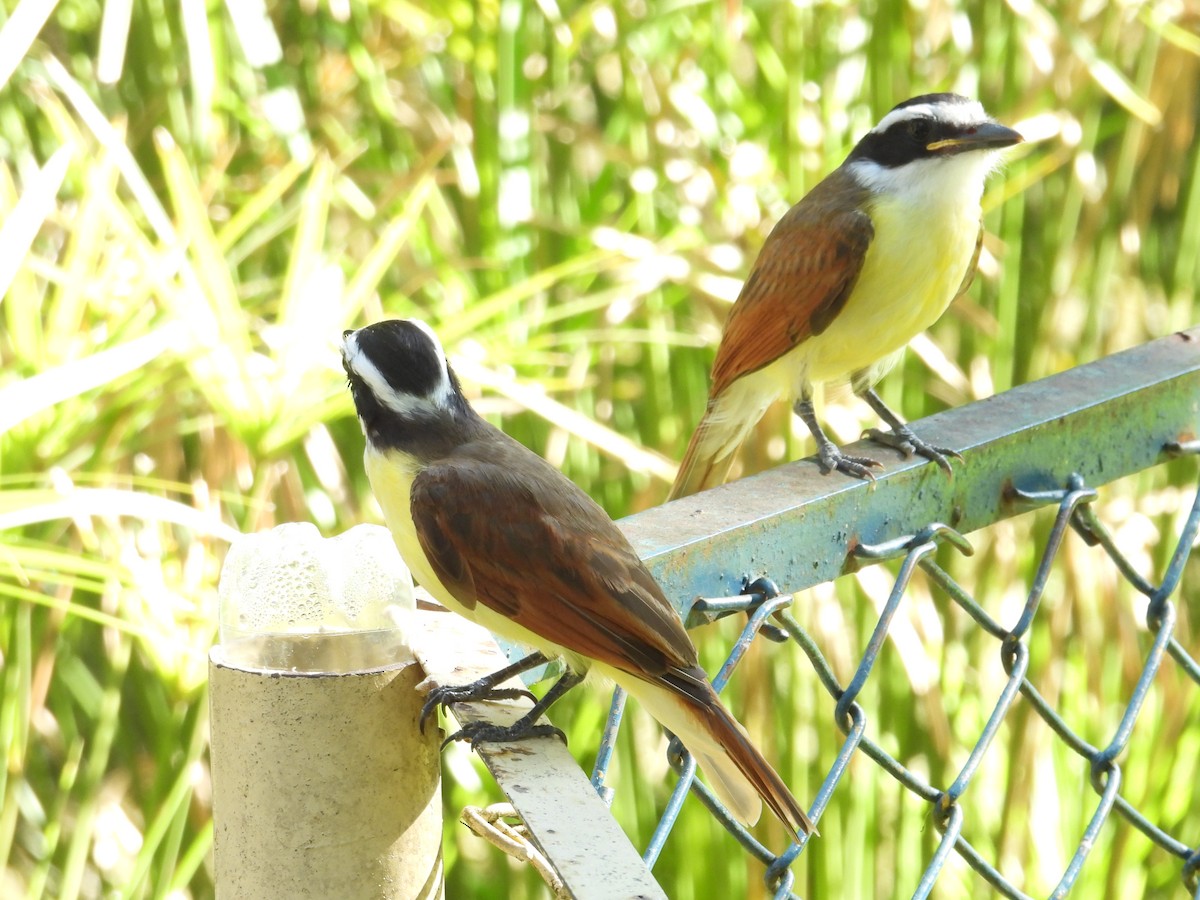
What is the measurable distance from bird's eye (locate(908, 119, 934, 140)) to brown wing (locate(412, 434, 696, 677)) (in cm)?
122

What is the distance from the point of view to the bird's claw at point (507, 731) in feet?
3.05

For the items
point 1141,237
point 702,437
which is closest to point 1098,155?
point 1141,237

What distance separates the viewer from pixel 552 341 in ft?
8.25

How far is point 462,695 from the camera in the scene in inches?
37.1

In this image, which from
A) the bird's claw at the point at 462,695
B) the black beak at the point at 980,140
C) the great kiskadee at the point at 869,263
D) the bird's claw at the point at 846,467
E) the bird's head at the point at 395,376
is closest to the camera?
the bird's claw at the point at 462,695

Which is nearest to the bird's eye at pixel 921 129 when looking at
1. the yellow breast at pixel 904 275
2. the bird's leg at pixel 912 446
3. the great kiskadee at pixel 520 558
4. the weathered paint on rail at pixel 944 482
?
the yellow breast at pixel 904 275

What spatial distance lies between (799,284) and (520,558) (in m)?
1.22

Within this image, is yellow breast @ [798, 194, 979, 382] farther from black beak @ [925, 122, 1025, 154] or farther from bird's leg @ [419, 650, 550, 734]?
bird's leg @ [419, 650, 550, 734]

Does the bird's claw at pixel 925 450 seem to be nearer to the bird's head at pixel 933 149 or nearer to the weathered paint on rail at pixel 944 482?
the weathered paint on rail at pixel 944 482

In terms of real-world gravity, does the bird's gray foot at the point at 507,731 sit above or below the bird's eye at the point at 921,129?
below

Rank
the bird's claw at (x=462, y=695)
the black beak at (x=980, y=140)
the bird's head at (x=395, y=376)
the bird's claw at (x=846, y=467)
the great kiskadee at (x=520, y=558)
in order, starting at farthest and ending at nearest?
the black beak at (x=980, y=140) → the bird's head at (x=395, y=376) → the bird's claw at (x=846, y=467) → the great kiskadee at (x=520, y=558) → the bird's claw at (x=462, y=695)

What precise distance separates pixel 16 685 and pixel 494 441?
92 centimetres

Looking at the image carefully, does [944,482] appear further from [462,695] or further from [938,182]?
[938,182]

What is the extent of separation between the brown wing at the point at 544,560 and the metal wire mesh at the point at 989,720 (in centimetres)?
4
